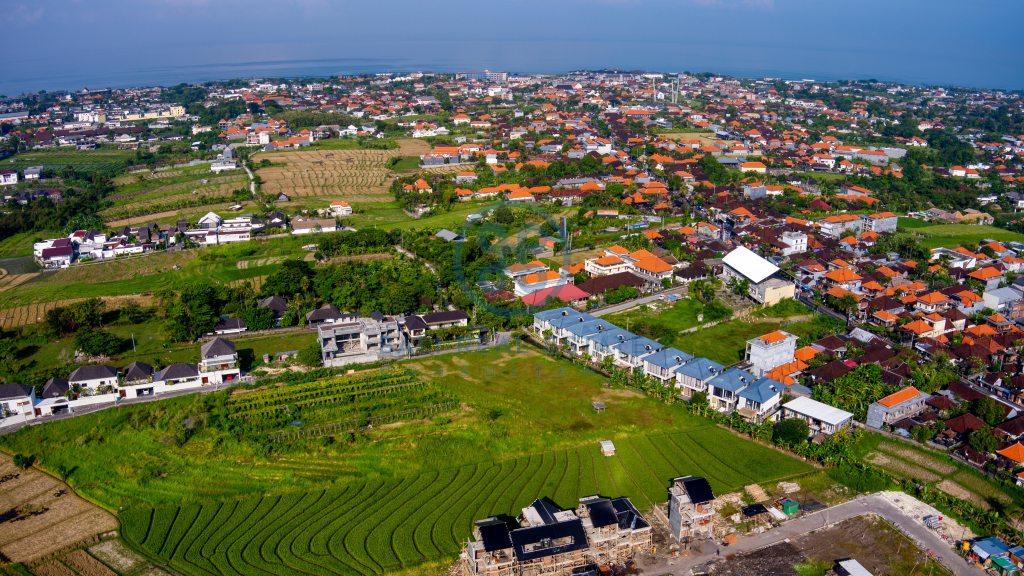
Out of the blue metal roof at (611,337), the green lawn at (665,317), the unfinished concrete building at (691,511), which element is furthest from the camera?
the green lawn at (665,317)

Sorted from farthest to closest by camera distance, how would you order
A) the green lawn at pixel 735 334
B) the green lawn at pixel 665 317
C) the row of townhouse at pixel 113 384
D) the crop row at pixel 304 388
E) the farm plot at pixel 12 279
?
Answer: 1. the farm plot at pixel 12 279
2. the green lawn at pixel 665 317
3. the green lawn at pixel 735 334
4. the crop row at pixel 304 388
5. the row of townhouse at pixel 113 384

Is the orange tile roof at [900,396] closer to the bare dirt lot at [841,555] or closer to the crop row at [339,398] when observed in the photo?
the bare dirt lot at [841,555]

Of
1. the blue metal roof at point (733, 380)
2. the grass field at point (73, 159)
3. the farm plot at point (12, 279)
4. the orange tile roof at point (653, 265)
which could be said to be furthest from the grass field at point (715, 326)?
the grass field at point (73, 159)

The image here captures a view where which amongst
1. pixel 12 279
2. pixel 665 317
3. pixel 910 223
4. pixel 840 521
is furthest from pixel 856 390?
pixel 12 279

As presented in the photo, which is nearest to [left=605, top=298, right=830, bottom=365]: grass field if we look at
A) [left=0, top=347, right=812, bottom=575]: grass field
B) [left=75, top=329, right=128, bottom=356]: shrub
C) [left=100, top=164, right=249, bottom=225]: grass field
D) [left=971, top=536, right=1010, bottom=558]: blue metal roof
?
[left=0, top=347, right=812, bottom=575]: grass field

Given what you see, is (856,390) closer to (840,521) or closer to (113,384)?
(840,521)

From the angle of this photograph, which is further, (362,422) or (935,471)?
(362,422)

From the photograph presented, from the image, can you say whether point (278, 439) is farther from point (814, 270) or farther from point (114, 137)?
point (114, 137)
